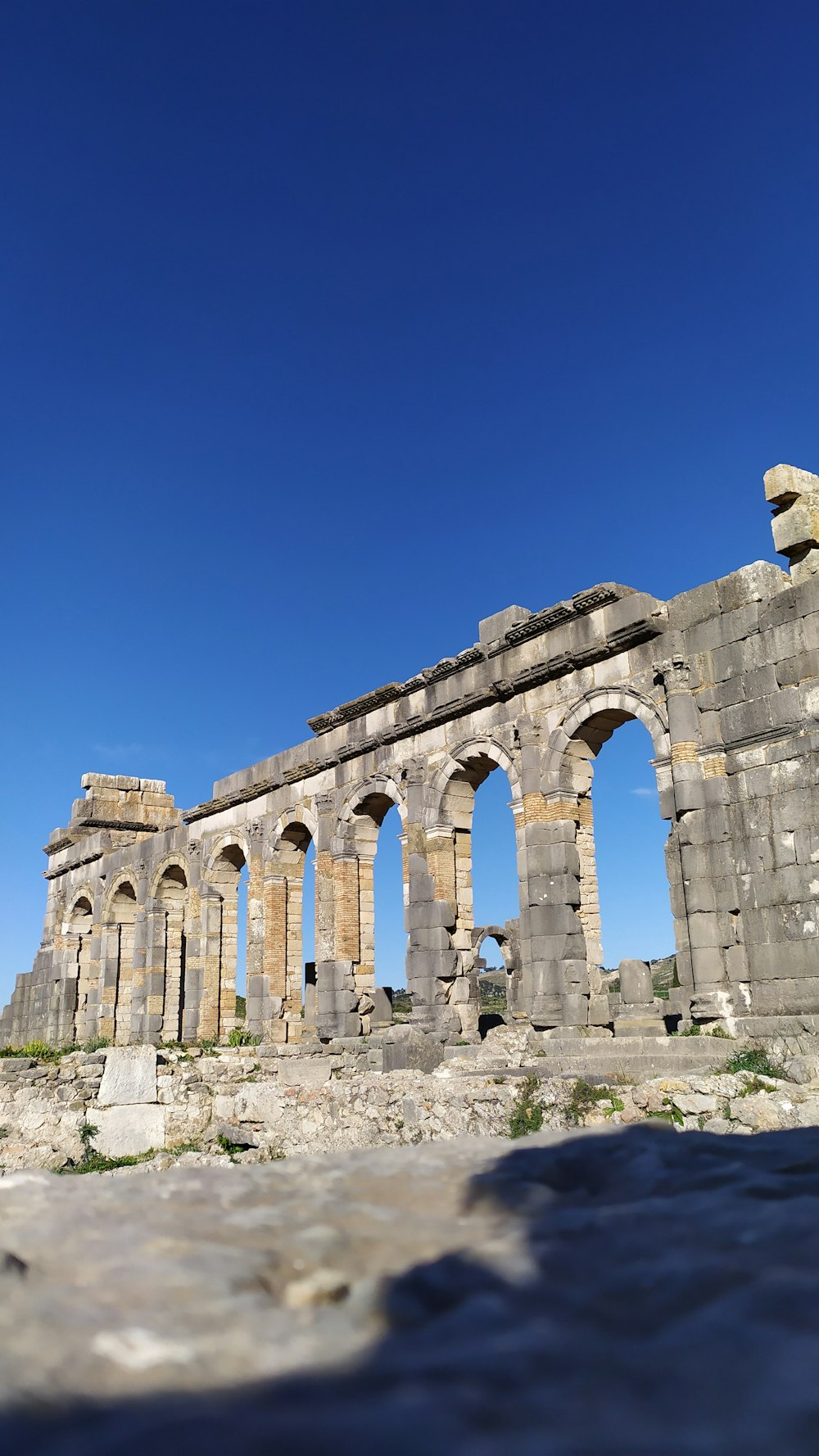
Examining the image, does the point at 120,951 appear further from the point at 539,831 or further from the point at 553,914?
the point at 553,914

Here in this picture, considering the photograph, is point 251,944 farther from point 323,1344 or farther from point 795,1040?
point 323,1344

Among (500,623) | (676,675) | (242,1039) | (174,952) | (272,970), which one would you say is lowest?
(242,1039)

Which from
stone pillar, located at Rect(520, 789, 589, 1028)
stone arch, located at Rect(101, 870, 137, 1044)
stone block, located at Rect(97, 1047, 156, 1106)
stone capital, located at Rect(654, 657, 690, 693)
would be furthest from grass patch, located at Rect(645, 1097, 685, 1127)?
stone arch, located at Rect(101, 870, 137, 1044)

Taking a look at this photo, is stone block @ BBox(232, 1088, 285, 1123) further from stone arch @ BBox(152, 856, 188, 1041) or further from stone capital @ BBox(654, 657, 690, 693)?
stone arch @ BBox(152, 856, 188, 1041)

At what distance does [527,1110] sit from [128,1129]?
545 cm

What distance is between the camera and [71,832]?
3008 centimetres

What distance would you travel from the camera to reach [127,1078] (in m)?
13.7

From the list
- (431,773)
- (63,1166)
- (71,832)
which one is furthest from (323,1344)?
(71,832)

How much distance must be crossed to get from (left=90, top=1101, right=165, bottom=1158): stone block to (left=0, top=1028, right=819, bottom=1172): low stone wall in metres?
0.01

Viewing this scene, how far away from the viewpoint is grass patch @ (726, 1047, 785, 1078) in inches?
437

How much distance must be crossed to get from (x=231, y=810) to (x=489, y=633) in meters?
9.18

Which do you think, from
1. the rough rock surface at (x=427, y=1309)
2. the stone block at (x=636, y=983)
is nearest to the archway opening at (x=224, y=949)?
the stone block at (x=636, y=983)

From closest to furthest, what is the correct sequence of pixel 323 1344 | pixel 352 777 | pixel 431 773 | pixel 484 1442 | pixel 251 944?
pixel 484 1442 < pixel 323 1344 < pixel 431 773 < pixel 352 777 < pixel 251 944

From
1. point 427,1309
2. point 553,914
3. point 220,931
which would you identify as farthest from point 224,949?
point 427,1309
